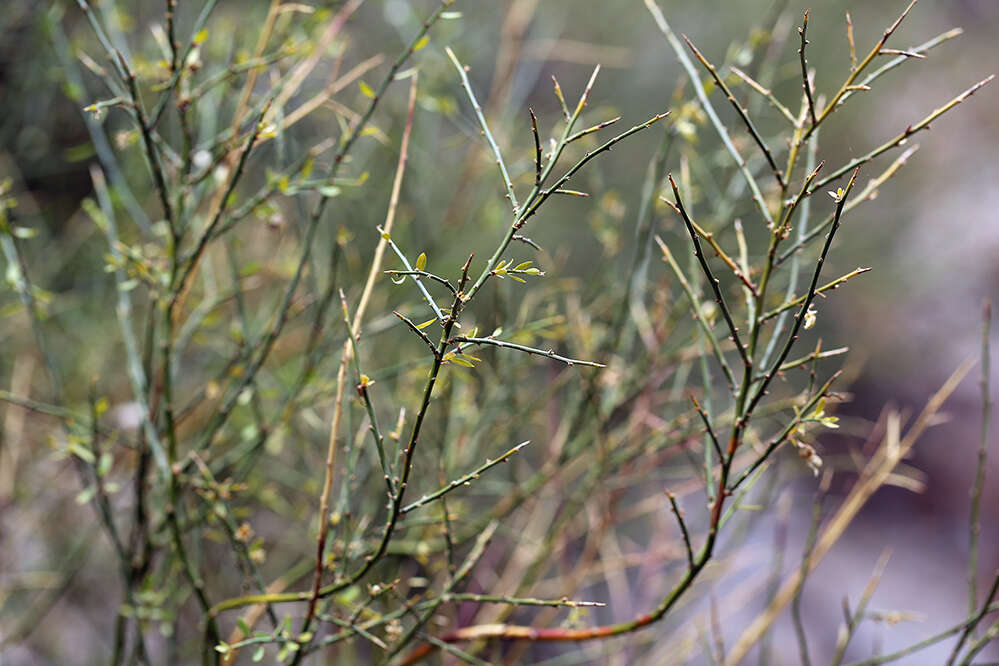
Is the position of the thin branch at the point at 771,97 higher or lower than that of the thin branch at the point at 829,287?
higher

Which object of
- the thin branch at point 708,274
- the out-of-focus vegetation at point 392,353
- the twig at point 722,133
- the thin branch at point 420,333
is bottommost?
the out-of-focus vegetation at point 392,353

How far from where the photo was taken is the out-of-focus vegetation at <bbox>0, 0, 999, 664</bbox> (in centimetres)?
46

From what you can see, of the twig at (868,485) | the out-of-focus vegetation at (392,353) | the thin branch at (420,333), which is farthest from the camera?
the twig at (868,485)

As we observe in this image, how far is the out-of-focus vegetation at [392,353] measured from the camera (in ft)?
1.52

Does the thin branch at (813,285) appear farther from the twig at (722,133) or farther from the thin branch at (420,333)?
the thin branch at (420,333)

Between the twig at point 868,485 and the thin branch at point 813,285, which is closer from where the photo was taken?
the thin branch at point 813,285

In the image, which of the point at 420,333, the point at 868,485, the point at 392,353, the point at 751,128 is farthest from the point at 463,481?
the point at 392,353

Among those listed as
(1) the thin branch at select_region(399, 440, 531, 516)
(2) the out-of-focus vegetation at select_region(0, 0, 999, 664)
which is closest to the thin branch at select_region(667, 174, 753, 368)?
(2) the out-of-focus vegetation at select_region(0, 0, 999, 664)

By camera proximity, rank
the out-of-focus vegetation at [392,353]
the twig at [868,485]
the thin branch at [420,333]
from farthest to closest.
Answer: the twig at [868,485]
the out-of-focus vegetation at [392,353]
the thin branch at [420,333]

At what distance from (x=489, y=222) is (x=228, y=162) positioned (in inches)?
19.0

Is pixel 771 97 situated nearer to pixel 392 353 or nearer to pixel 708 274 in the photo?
pixel 708 274

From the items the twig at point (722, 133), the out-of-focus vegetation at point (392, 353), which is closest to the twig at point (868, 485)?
the out-of-focus vegetation at point (392, 353)

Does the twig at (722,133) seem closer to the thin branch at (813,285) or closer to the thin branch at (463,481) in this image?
the thin branch at (813,285)

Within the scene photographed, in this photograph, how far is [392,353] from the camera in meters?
1.35
